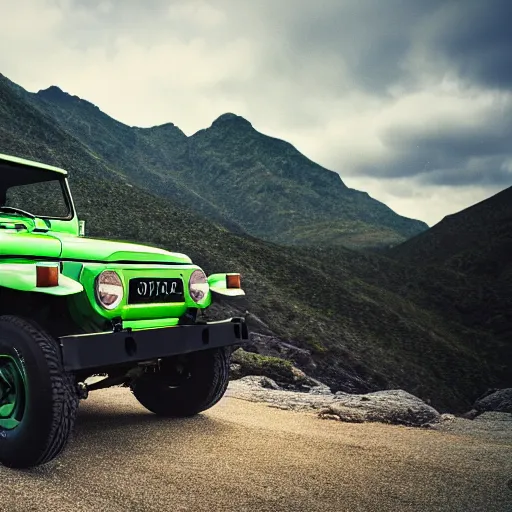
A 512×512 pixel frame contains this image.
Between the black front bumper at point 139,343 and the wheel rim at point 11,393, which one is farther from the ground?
the black front bumper at point 139,343

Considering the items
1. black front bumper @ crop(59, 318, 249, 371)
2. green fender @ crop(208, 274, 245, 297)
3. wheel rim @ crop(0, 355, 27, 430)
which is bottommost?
wheel rim @ crop(0, 355, 27, 430)

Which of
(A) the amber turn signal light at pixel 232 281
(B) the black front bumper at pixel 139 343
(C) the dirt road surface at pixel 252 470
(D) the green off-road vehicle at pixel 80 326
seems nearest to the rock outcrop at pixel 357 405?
(C) the dirt road surface at pixel 252 470

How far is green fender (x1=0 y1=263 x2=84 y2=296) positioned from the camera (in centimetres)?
459

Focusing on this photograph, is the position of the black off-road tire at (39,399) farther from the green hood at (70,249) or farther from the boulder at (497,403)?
the boulder at (497,403)

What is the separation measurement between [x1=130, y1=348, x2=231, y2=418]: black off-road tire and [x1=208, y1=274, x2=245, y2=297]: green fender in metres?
0.61

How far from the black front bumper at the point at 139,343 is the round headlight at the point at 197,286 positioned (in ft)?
0.95

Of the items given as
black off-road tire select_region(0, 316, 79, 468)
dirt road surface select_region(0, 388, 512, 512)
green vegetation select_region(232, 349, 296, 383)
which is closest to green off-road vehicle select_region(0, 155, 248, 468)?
black off-road tire select_region(0, 316, 79, 468)

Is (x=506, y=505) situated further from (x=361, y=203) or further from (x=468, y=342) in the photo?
(x=361, y=203)

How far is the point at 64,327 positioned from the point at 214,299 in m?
1.61

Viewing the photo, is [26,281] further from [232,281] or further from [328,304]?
[328,304]

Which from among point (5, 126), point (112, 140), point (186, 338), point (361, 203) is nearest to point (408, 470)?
point (186, 338)

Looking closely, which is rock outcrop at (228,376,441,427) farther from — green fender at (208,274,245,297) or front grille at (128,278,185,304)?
front grille at (128,278,185,304)

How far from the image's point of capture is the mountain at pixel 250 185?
13912 centimetres

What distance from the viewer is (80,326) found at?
5074 millimetres
